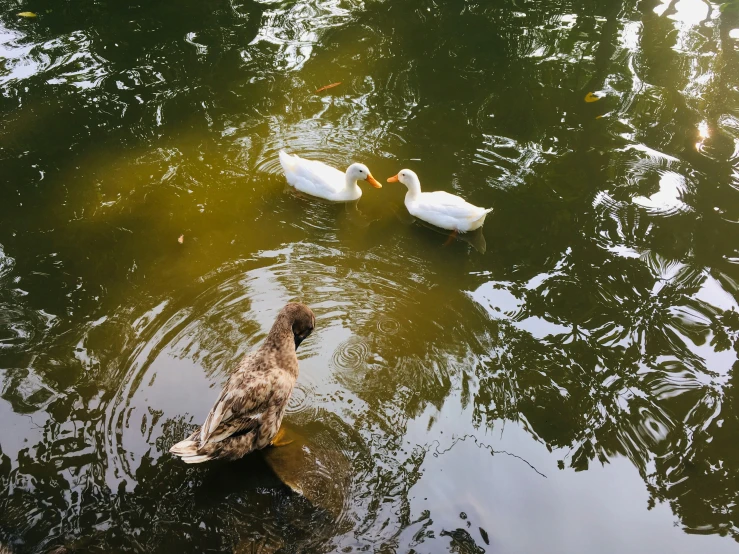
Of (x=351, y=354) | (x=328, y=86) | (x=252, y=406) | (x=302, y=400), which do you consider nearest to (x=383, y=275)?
(x=351, y=354)

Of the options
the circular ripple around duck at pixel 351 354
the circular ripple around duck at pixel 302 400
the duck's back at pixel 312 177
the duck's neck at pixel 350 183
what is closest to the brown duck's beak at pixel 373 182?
the duck's neck at pixel 350 183

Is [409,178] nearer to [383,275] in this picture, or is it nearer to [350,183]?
[350,183]

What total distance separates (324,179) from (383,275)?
1.32 metres

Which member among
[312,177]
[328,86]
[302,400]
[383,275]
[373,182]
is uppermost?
[328,86]

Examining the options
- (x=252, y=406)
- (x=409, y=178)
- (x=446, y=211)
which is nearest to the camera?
(x=252, y=406)

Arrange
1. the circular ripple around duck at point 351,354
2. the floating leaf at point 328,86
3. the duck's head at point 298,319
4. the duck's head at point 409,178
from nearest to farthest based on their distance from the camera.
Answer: the duck's head at point 298,319, the circular ripple around duck at point 351,354, the duck's head at point 409,178, the floating leaf at point 328,86

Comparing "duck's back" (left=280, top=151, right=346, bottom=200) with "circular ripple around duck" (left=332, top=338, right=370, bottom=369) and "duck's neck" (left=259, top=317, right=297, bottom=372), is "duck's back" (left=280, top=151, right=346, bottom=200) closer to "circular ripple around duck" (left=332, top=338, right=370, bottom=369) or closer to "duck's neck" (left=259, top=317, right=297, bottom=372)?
"circular ripple around duck" (left=332, top=338, right=370, bottom=369)

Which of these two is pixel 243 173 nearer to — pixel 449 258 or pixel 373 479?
pixel 449 258

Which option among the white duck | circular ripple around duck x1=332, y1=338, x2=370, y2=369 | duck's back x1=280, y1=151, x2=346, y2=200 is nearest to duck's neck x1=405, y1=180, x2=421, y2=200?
the white duck

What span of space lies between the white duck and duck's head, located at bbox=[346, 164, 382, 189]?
27 centimetres

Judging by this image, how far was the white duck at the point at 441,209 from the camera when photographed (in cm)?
522

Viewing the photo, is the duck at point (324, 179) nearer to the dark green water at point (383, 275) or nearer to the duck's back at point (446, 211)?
the dark green water at point (383, 275)

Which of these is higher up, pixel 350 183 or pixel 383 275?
pixel 350 183

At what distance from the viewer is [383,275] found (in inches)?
194
